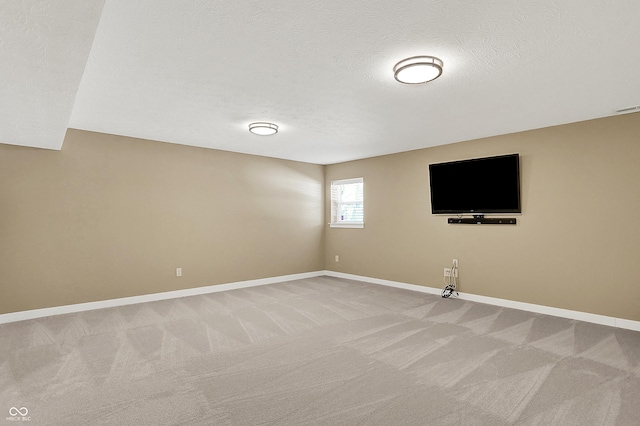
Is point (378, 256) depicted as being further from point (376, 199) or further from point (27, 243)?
point (27, 243)

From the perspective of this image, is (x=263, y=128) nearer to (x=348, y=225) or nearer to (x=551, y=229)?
(x=348, y=225)

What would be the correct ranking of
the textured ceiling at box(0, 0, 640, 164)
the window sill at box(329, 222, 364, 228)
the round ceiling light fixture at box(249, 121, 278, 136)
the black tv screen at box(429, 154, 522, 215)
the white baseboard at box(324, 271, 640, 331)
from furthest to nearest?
the window sill at box(329, 222, 364, 228)
the black tv screen at box(429, 154, 522, 215)
the round ceiling light fixture at box(249, 121, 278, 136)
the white baseboard at box(324, 271, 640, 331)
the textured ceiling at box(0, 0, 640, 164)

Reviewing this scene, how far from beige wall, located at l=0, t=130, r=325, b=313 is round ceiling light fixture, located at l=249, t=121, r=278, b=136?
1.73 metres

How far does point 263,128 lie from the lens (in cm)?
421

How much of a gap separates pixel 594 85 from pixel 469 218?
2.45m

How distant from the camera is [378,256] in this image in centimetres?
627

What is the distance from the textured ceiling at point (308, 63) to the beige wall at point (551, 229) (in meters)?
0.45

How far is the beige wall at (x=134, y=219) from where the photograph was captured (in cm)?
407

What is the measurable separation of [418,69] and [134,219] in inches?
174

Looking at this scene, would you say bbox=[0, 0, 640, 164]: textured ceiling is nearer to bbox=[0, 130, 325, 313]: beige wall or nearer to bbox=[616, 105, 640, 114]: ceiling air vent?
bbox=[616, 105, 640, 114]: ceiling air vent

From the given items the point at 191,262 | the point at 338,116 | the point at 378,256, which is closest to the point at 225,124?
the point at 338,116

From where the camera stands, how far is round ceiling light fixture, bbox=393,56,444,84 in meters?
2.48

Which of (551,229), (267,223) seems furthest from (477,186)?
(267,223)

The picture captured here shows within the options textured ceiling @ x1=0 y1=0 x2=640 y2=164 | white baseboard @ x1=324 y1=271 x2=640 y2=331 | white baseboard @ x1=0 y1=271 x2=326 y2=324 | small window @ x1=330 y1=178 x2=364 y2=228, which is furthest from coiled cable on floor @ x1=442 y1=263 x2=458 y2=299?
white baseboard @ x1=0 y1=271 x2=326 y2=324
